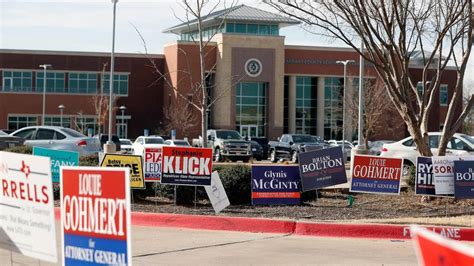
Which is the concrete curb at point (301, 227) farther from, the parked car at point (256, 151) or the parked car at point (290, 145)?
the parked car at point (256, 151)

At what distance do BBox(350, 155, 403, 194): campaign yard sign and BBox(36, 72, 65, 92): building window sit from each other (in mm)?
61185

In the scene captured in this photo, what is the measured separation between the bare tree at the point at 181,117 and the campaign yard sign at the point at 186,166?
178ft

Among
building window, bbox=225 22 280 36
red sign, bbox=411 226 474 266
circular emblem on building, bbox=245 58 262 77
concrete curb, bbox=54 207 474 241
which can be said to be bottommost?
concrete curb, bbox=54 207 474 241

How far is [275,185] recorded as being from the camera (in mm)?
16375

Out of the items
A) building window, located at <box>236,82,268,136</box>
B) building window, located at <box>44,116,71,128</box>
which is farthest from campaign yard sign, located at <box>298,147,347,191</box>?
building window, located at <box>44,116,71,128</box>

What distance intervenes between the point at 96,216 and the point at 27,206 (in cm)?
108

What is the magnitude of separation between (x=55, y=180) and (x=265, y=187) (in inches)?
169

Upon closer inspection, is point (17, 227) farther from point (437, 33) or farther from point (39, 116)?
point (39, 116)

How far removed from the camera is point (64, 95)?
7400 cm

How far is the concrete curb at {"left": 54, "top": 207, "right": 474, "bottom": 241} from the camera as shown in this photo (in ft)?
41.6

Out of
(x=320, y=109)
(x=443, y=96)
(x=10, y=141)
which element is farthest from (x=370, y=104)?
(x=10, y=141)

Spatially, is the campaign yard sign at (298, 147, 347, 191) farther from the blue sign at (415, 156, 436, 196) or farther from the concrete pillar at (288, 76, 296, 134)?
the concrete pillar at (288, 76, 296, 134)

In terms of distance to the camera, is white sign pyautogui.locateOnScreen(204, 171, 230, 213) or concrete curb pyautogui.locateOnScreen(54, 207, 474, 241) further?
white sign pyautogui.locateOnScreen(204, 171, 230, 213)

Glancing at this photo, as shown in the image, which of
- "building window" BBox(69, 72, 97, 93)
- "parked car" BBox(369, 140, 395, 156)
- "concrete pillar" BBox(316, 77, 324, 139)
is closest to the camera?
"parked car" BBox(369, 140, 395, 156)
